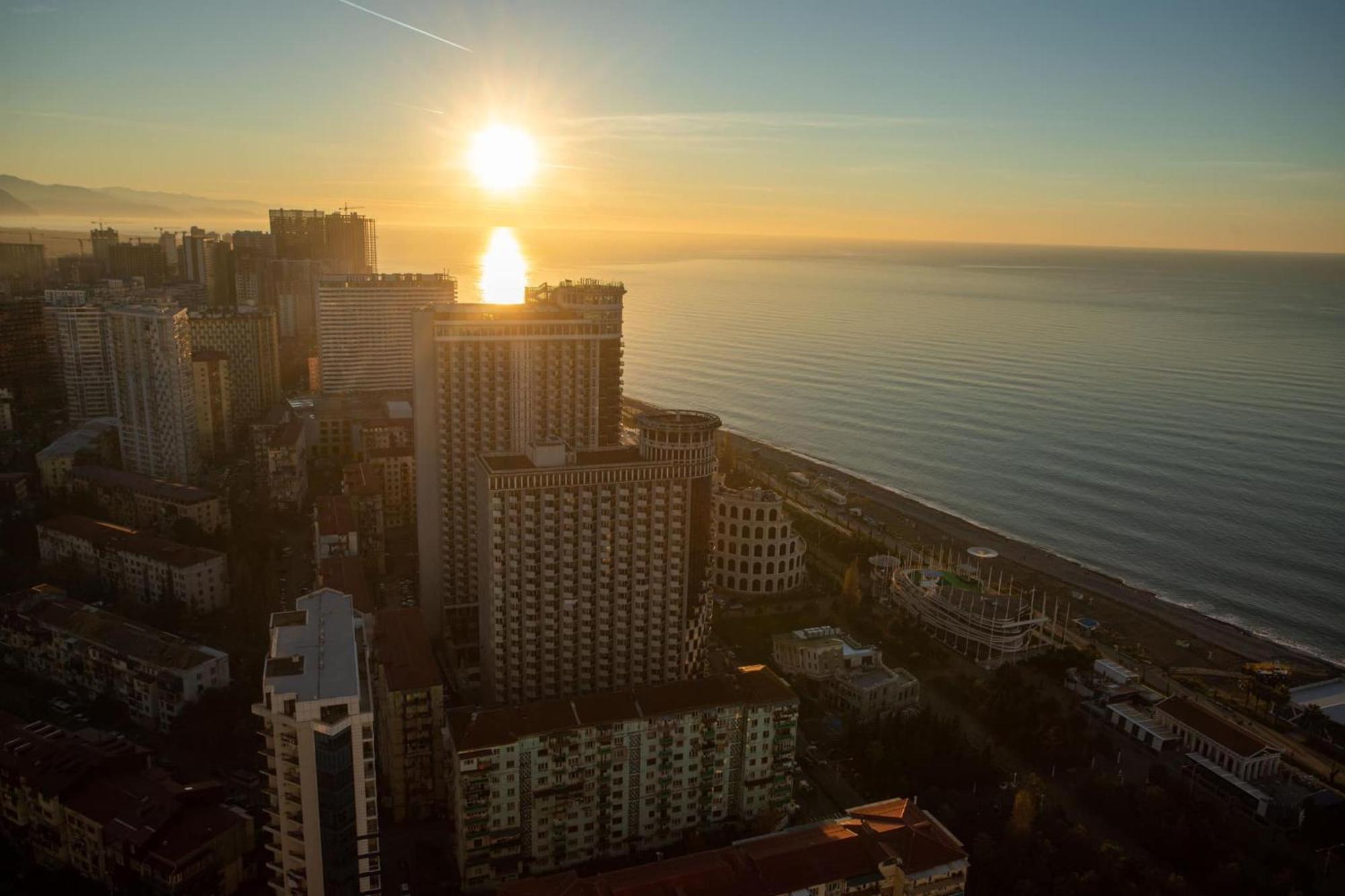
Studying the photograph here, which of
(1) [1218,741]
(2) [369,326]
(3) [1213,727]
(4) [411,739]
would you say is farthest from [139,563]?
(3) [1213,727]

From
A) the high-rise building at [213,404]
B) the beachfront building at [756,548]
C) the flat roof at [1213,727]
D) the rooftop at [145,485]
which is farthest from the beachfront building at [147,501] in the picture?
the flat roof at [1213,727]

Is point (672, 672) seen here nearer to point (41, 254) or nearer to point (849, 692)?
point (849, 692)

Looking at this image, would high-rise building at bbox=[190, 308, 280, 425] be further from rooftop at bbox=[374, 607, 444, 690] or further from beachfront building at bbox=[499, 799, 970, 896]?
beachfront building at bbox=[499, 799, 970, 896]

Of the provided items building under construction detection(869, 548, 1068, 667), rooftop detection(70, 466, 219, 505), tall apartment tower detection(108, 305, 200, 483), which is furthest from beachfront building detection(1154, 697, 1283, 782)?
tall apartment tower detection(108, 305, 200, 483)

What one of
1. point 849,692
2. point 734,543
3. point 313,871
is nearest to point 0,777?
point 313,871

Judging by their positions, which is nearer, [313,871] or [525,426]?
[313,871]

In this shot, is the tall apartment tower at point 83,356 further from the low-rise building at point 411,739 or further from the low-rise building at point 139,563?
the low-rise building at point 411,739
